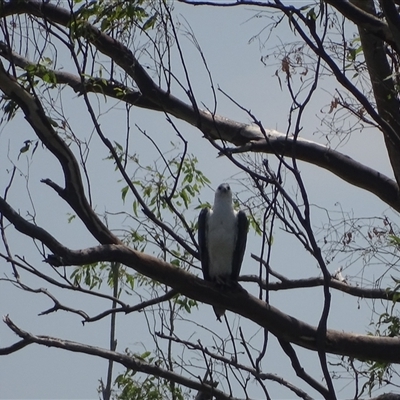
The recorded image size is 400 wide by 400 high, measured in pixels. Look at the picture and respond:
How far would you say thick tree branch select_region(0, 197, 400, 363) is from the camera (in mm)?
3734

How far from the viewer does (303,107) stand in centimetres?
300

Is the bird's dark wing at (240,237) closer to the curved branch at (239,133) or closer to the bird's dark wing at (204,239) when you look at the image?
the bird's dark wing at (204,239)

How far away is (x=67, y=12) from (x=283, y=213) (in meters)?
2.86

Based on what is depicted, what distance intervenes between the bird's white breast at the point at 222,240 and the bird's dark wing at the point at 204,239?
0.10ft

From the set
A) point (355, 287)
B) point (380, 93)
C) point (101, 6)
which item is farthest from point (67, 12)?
point (355, 287)

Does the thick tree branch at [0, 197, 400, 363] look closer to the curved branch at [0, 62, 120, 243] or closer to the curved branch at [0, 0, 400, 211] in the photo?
the curved branch at [0, 62, 120, 243]

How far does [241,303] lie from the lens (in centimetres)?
404

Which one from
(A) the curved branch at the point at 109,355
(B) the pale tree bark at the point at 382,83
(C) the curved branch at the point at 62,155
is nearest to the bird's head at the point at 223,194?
(B) the pale tree bark at the point at 382,83

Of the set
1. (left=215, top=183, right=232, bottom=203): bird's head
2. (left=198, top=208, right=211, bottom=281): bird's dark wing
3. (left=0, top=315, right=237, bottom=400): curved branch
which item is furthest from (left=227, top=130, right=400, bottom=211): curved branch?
(left=0, top=315, right=237, bottom=400): curved branch

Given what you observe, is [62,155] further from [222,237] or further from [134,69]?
[222,237]

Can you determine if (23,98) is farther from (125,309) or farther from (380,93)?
(380,93)

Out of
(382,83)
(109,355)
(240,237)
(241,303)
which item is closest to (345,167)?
(240,237)

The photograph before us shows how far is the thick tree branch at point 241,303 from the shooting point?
3734 mm

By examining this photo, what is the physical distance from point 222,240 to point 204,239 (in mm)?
150
